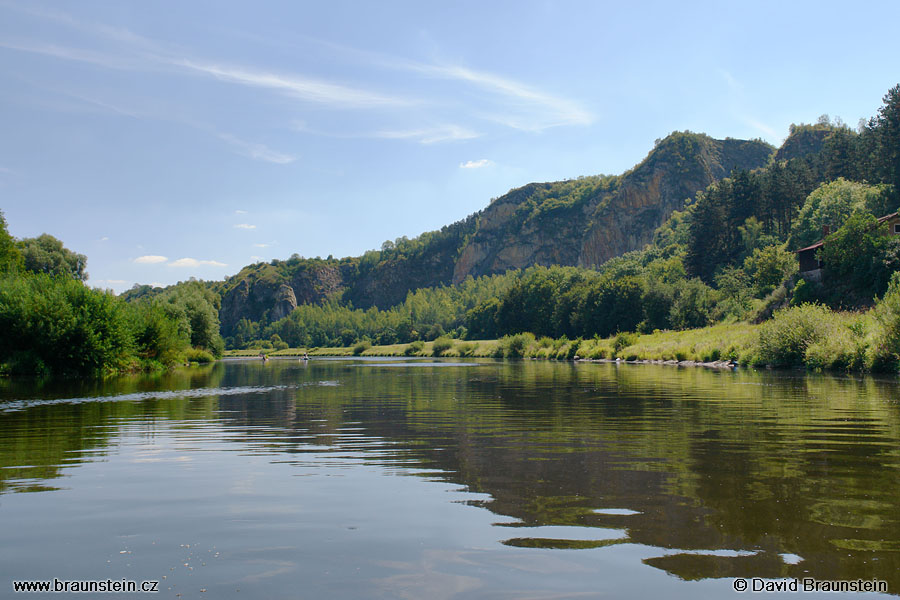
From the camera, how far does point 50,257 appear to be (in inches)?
3937

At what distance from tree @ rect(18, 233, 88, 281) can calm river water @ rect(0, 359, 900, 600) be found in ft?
309

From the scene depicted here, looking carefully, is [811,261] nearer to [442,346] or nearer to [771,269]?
[771,269]

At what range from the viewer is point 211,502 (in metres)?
9.39

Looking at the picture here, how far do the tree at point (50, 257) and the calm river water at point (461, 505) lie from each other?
309ft

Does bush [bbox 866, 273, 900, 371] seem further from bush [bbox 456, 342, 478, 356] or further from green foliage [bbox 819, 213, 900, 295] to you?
bush [bbox 456, 342, 478, 356]

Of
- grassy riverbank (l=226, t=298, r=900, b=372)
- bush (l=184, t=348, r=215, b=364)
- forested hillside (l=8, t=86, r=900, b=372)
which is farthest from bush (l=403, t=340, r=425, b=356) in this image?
grassy riverbank (l=226, t=298, r=900, b=372)

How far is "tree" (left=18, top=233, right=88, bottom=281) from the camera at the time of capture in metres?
97.2

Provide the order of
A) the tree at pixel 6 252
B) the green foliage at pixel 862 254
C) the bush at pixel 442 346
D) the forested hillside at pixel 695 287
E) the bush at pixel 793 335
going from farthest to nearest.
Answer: the bush at pixel 442 346, the tree at pixel 6 252, the green foliage at pixel 862 254, the forested hillside at pixel 695 287, the bush at pixel 793 335

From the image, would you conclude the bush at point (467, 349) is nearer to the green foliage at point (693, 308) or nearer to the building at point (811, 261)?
the green foliage at point (693, 308)

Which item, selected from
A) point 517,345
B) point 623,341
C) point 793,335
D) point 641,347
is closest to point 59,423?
point 793,335

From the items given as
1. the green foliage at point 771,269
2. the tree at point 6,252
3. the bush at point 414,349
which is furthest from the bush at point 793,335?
the bush at point 414,349

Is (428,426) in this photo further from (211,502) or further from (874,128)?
(874,128)

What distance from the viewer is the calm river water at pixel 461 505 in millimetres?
6188

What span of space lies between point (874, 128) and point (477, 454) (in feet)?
358
